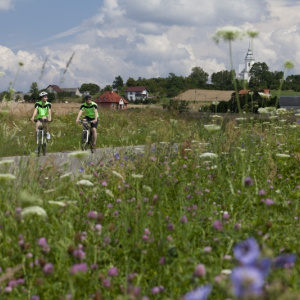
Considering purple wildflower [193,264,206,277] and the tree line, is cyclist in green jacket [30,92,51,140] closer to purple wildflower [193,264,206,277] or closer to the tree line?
purple wildflower [193,264,206,277]

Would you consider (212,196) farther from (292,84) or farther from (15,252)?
(292,84)

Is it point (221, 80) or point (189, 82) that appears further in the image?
point (221, 80)

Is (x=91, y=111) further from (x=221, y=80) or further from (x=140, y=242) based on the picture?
(x=221, y=80)

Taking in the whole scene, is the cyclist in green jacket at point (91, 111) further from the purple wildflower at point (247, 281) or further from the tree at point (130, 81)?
the tree at point (130, 81)

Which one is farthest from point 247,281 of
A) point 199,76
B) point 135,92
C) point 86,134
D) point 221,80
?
point 135,92

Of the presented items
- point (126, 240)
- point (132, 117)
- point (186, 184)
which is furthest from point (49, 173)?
point (132, 117)

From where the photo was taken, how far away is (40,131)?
521 inches

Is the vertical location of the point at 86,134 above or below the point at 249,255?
below

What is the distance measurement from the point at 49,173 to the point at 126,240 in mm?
2143

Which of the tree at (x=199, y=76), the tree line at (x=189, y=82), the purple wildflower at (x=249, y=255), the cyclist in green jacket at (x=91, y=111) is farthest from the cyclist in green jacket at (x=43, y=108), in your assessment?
the tree at (x=199, y=76)

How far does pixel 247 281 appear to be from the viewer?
1.10 meters

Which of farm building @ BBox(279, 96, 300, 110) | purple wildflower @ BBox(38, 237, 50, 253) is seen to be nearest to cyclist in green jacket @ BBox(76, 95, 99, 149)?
purple wildflower @ BBox(38, 237, 50, 253)

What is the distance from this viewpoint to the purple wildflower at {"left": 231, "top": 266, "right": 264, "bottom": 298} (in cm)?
110

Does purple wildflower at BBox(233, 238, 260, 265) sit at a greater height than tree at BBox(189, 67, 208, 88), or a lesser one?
lesser
